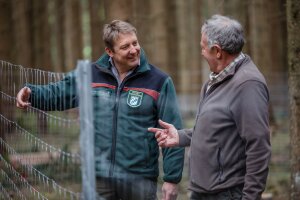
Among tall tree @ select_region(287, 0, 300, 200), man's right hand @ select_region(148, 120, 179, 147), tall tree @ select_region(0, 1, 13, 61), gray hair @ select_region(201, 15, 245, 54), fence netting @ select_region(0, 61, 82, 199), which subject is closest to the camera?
fence netting @ select_region(0, 61, 82, 199)

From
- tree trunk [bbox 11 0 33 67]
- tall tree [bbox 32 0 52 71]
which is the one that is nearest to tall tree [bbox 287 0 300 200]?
tree trunk [bbox 11 0 33 67]

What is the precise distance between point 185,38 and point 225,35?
29.4 metres

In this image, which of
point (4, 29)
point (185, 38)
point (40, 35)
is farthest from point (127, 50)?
point (185, 38)

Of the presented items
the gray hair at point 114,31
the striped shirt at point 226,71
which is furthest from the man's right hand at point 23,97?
the striped shirt at point 226,71

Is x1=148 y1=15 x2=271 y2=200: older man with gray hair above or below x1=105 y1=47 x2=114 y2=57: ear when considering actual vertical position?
below

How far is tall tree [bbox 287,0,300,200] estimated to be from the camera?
21.6ft

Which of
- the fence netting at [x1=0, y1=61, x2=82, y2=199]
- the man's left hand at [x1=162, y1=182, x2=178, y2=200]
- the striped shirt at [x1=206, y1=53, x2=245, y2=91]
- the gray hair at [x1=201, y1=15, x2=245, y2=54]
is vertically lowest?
the man's left hand at [x1=162, y1=182, x2=178, y2=200]

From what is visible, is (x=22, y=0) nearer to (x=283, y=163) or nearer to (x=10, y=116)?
(x=283, y=163)

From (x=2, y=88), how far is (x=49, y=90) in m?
2.54

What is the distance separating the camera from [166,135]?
14.9 feet

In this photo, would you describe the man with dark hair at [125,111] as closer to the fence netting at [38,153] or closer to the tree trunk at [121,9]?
the fence netting at [38,153]

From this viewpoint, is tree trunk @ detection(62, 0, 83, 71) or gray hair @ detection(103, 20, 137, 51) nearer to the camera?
gray hair @ detection(103, 20, 137, 51)

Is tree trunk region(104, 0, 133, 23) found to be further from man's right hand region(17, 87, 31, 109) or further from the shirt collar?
the shirt collar

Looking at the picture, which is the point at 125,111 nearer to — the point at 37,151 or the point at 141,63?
the point at 141,63
